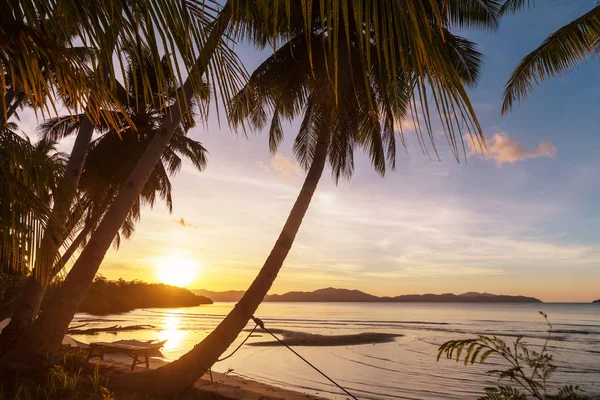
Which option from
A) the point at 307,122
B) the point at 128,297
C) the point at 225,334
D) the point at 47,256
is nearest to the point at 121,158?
the point at 307,122

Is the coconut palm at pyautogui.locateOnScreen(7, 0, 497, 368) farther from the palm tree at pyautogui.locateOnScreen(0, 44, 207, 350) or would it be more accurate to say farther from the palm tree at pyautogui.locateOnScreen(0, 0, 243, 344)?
the palm tree at pyautogui.locateOnScreen(0, 44, 207, 350)

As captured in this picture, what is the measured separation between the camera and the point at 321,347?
24547 millimetres

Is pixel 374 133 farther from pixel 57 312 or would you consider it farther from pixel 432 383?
pixel 432 383

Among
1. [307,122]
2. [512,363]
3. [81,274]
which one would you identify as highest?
[307,122]

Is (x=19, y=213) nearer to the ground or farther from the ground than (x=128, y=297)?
farther from the ground

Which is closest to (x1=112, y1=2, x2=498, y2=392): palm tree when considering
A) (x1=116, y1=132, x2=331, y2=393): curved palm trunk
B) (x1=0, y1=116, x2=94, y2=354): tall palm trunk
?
(x1=116, y1=132, x2=331, y2=393): curved palm trunk

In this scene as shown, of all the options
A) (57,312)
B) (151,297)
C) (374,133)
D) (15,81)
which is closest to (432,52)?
(15,81)

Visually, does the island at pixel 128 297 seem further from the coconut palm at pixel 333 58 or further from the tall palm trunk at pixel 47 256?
the coconut palm at pixel 333 58

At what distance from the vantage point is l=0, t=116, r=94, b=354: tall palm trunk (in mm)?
3482

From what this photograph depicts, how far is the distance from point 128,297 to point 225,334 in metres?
92.0

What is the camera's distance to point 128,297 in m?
89.6

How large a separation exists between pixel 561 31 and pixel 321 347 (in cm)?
2135

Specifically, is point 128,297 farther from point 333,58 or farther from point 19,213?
point 333,58

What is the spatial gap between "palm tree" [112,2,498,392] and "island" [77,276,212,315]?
143ft
